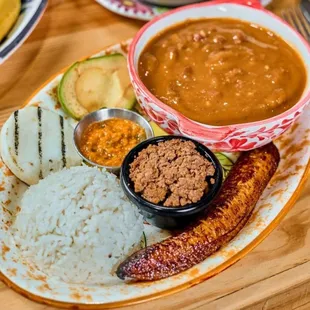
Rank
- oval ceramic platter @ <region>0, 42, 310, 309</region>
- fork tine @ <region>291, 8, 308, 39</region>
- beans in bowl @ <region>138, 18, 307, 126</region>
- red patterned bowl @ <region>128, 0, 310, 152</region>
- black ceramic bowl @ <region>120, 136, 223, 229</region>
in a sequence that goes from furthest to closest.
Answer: fork tine @ <region>291, 8, 308, 39</region> < beans in bowl @ <region>138, 18, 307, 126</region> < red patterned bowl @ <region>128, 0, 310, 152</region> < black ceramic bowl @ <region>120, 136, 223, 229</region> < oval ceramic platter @ <region>0, 42, 310, 309</region>

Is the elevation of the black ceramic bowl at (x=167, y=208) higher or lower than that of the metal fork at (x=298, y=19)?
lower

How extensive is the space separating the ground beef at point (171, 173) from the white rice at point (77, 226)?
147 mm

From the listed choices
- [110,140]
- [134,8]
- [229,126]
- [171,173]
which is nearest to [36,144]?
[110,140]

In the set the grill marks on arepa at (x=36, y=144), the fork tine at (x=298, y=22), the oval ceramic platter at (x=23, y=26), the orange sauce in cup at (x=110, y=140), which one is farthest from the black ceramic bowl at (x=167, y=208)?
the fork tine at (x=298, y=22)

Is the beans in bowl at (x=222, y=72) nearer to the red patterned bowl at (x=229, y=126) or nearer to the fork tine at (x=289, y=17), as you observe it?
the red patterned bowl at (x=229, y=126)

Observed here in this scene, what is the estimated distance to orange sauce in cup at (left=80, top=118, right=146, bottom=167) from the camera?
6.93 ft

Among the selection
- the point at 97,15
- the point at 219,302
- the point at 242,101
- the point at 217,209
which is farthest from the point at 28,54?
the point at 219,302

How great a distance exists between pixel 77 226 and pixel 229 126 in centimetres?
66

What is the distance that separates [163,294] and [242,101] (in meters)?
0.83

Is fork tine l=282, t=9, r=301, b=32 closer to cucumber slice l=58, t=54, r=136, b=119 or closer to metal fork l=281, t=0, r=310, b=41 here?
metal fork l=281, t=0, r=310, b=41

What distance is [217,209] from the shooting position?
1888mm

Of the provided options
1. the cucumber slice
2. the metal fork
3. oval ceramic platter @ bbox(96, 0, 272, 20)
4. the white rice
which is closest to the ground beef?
the white rice

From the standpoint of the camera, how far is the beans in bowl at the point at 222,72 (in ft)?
6.82

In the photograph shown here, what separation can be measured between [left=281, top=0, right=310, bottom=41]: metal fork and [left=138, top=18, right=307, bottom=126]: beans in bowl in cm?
46
